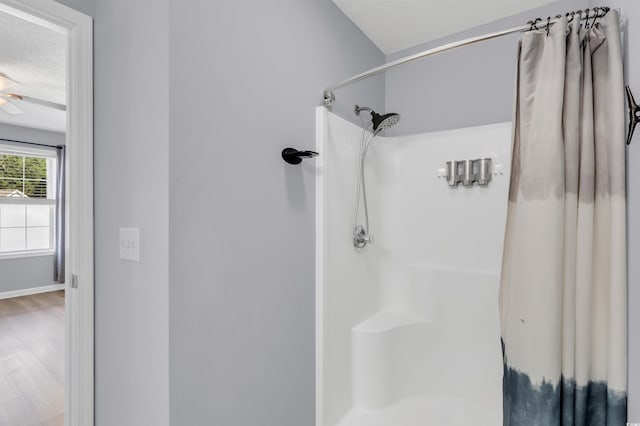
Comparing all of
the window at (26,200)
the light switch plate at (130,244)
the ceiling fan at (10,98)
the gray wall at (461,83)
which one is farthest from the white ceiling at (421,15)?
the window at (26,200)

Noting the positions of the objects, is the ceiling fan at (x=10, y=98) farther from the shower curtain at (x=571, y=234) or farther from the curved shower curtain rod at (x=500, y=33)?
the shower curtain at (x=571, y=234)

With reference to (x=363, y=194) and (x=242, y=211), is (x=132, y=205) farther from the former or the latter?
(x=363, y=194)

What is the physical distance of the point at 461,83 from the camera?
2.14 meters

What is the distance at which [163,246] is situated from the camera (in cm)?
103

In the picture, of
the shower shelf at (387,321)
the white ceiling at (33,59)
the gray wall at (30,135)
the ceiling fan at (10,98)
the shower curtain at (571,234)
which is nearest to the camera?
the shower curtain at (571,234)

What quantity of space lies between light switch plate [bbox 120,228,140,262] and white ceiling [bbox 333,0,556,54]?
1.64 m

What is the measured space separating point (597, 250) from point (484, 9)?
167 cm

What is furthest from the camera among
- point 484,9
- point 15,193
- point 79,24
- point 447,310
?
point 15,193

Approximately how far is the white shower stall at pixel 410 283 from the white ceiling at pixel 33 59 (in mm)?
Result: 1810

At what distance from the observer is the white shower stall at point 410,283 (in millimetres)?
1720

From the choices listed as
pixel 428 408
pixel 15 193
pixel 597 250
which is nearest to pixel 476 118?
pixel 597 250

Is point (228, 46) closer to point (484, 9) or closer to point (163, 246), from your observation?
point (163, 246)

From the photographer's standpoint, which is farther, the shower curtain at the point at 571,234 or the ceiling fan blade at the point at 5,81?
the ceiling fan blade at the point at 5,81

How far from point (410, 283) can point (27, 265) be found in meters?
5.58
